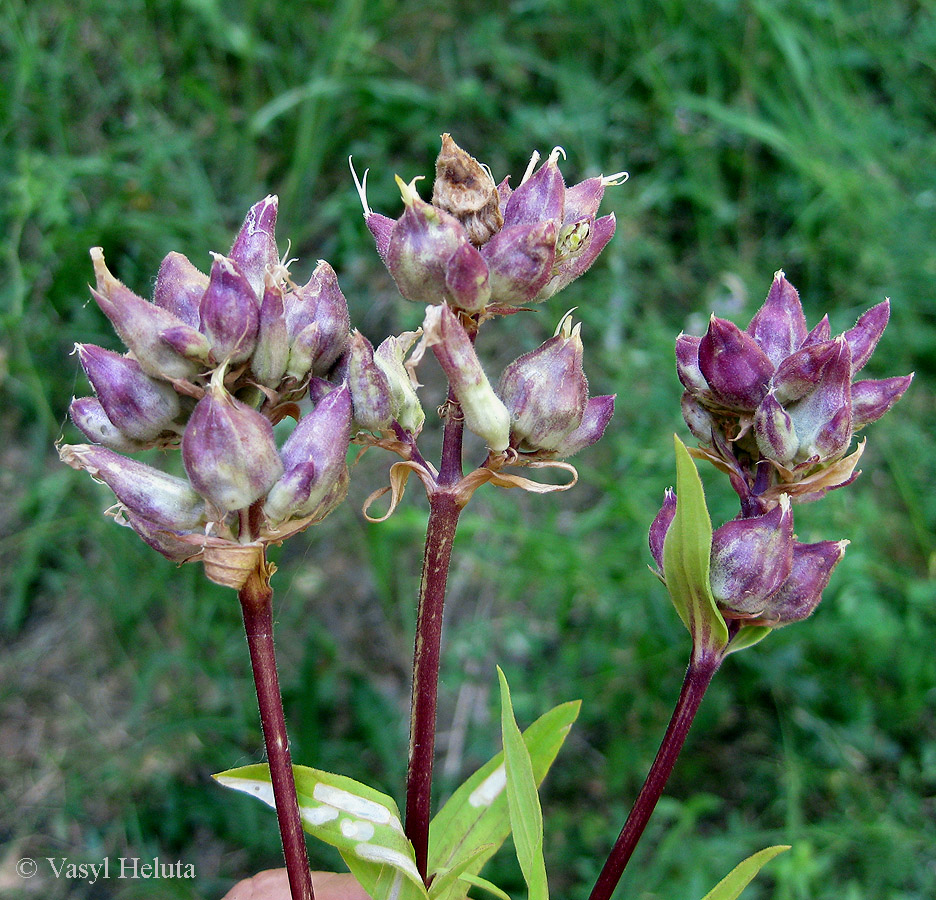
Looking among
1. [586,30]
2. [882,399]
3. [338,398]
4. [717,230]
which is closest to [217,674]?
[338,398]

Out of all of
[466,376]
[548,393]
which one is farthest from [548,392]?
[466,376]

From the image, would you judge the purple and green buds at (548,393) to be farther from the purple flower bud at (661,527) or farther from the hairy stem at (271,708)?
the hairy stem at (271,708)

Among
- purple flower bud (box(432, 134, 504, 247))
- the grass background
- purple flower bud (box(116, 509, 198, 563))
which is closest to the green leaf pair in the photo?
purple flower bud (box(116, 509, 198, 563))

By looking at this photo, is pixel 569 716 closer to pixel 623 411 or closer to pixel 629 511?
pixel 629 511

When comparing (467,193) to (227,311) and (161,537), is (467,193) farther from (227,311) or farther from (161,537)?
(161,537)

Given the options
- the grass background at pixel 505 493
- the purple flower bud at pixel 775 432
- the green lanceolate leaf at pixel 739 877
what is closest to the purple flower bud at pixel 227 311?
the purple flower bud at pixel 775 432

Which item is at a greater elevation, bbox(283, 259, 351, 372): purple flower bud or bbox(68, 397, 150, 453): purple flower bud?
bbox(283, 259, 351, 372): purple flower bud

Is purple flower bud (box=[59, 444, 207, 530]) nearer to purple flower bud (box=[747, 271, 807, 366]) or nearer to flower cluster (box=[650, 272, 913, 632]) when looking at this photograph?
flower cluster (box=[650, 272, 913, 632])
